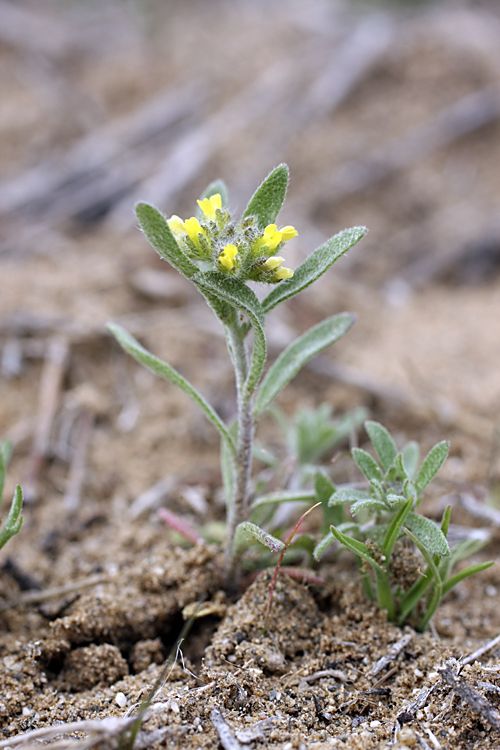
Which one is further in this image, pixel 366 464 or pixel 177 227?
pixel 366 464

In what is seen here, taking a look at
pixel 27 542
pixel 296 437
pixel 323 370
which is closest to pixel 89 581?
pixel 27 542

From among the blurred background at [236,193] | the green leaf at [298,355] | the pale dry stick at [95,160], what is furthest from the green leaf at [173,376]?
the pale dry stick at [95,160]

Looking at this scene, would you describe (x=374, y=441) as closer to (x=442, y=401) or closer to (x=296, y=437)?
(x=296, y=437)

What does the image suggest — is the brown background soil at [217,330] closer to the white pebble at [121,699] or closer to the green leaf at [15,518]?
the white pebble at [121,699]

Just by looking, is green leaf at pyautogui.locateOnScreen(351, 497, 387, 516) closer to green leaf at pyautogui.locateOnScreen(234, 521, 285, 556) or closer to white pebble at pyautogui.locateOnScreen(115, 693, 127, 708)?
green leaf at pyautogui.locateOnScreen(234, 521, 285, 556)

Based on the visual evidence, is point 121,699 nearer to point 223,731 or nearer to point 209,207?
point 223,731

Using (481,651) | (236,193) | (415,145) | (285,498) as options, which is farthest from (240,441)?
(415,145)
